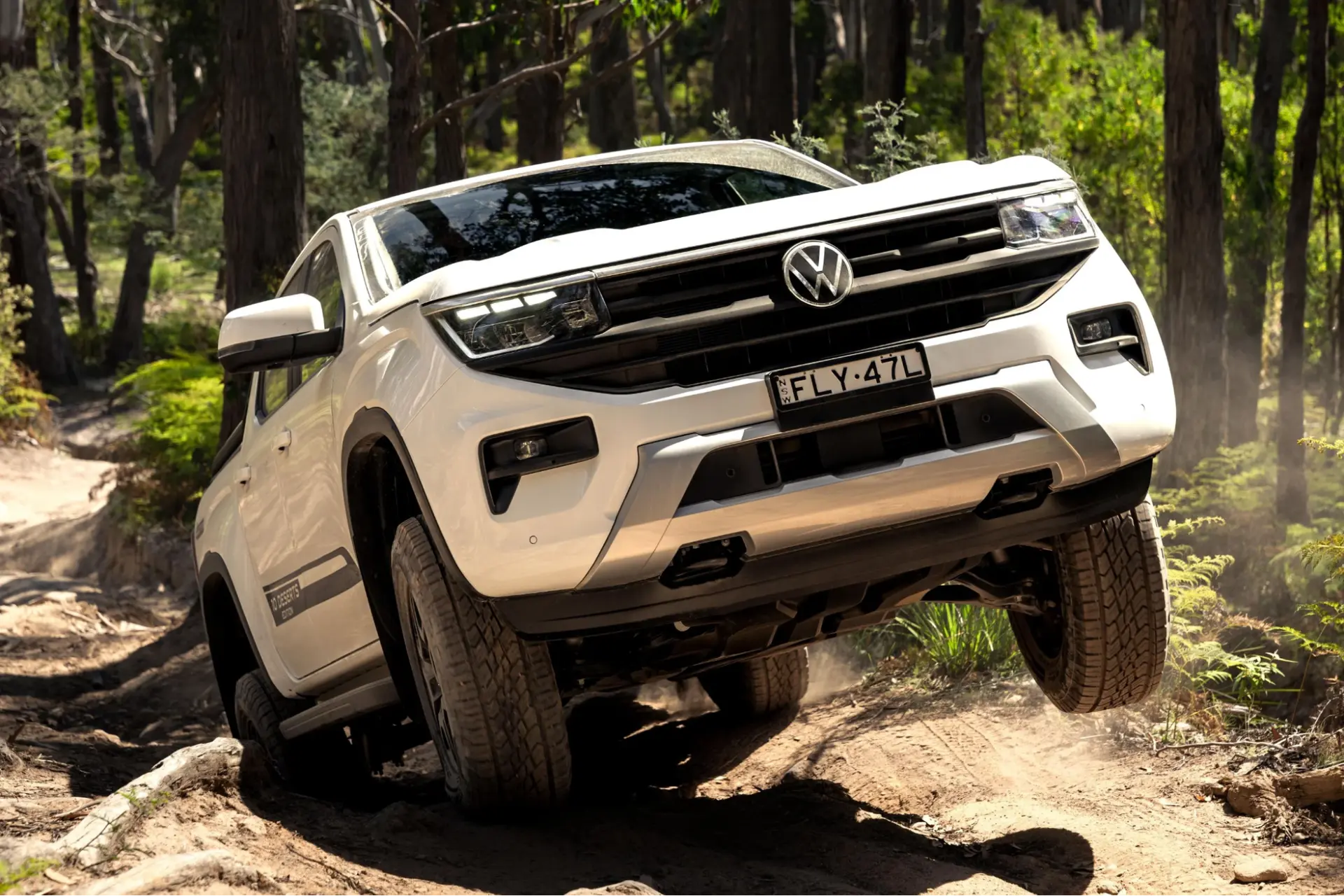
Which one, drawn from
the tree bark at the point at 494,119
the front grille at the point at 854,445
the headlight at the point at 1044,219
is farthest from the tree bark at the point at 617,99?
the front grille at the point at 854,445

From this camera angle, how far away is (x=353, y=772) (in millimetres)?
5809

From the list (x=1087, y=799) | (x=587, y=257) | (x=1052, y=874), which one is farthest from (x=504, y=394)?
(x=1087, y=799)

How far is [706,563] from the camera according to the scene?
370 centimetres

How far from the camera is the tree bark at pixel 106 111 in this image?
1243 inches

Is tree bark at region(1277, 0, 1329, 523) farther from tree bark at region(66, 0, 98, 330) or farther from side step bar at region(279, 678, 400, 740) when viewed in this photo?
tree bark at region(66, 0, 98, 330)

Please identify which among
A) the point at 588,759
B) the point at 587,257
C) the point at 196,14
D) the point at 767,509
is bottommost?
the point at 588,759

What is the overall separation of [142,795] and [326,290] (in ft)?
6.18

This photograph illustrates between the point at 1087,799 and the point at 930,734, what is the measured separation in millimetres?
858

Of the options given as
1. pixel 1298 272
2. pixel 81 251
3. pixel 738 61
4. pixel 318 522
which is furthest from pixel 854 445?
pixel 81 251

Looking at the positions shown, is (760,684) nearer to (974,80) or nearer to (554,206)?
(554,206)

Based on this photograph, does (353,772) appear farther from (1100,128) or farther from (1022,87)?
(1022,87)

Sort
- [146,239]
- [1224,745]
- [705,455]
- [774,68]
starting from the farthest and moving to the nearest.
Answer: [146,239] → [774,68] → [1224,745] → [705,455]

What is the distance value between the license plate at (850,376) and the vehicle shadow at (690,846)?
1293 mm

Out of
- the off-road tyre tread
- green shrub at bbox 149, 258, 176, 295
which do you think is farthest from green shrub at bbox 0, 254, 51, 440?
the off-road tyre tread
